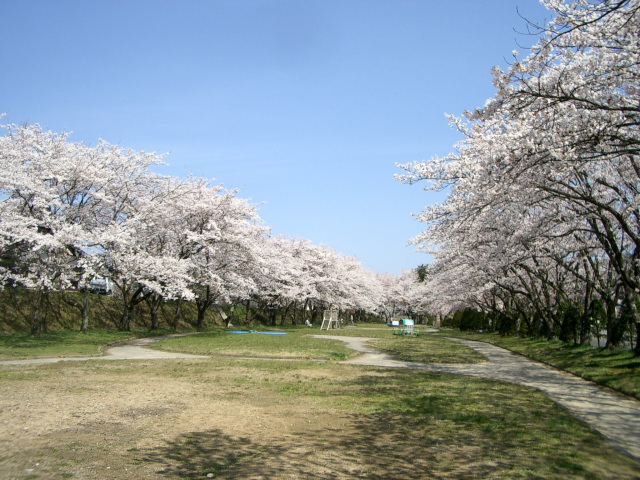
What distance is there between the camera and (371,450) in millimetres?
5891

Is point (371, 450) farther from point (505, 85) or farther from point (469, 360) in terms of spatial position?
point (469, 360)

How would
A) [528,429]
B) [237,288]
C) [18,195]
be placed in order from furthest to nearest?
[237,288] → [18,195] → [528,429]

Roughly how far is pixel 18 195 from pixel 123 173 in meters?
4.86

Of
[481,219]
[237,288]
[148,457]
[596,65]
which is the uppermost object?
[596,65]

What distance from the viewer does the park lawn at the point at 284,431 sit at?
5.12 metres

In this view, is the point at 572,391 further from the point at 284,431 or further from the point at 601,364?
the point at 284,431

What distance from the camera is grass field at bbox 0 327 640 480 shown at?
512 centimetres

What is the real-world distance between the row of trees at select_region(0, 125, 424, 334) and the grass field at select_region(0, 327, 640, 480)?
9042 millimetres

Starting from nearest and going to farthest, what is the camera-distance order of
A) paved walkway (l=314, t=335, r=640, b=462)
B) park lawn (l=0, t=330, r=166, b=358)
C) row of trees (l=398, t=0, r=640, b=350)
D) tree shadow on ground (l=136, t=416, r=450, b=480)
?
tree shadow on ground (l=136, t=416, r=450, b=480) → paved walkway (l=314, t=335, r=640, b=462) → row of trees (l=398, t=0, r=640, b=350) → park lawn (l=0, t=330, r=166, b=358)

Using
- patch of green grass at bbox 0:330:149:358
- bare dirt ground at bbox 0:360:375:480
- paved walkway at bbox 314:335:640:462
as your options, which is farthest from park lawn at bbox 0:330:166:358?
paved walkway at bbox 314:335:640:462

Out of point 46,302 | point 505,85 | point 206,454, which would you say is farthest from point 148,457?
point 46,302

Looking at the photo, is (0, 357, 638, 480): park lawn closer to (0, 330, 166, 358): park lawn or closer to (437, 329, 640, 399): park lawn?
(437, 329, 640, 399): park lawn

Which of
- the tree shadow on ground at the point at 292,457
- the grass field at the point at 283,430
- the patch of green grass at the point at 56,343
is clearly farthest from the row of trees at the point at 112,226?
the tree shadow on ground at the point at 292,457

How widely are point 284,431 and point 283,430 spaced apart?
0.19ft
